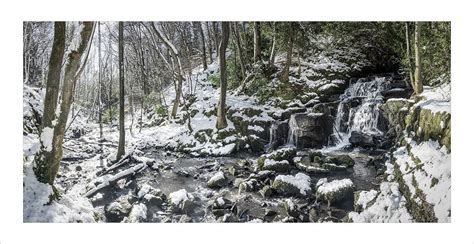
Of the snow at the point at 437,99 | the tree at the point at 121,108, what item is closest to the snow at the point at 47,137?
the tree at the point at 121,108

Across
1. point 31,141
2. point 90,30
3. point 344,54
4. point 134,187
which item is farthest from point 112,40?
point 344,54

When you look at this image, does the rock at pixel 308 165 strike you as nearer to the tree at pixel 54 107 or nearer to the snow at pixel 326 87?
the snow at pixel 326 87

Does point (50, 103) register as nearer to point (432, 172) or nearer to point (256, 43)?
point (256, 43)

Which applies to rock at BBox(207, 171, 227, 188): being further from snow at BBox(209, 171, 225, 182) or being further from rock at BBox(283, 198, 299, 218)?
rock at BBox(283, 198, 299, 218)

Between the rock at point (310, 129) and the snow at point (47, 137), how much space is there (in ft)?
6.58

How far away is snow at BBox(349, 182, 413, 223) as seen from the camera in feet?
9.81

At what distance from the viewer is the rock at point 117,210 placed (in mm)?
3029

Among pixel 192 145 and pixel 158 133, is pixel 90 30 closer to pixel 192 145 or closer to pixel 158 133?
pixel 158 133

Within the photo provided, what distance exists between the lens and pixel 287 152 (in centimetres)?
312

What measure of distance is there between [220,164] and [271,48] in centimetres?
113

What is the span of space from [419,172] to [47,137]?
309 centimetres

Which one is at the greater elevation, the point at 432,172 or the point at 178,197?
the point at 432,172

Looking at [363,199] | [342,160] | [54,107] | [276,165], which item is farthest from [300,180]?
[54,107]

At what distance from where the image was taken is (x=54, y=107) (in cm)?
296
